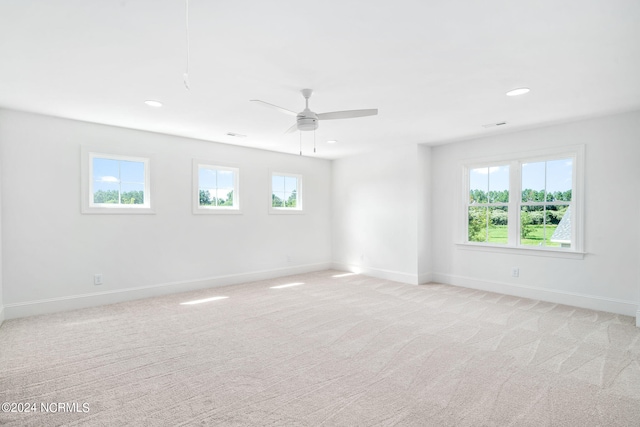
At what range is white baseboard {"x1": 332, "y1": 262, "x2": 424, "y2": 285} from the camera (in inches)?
235

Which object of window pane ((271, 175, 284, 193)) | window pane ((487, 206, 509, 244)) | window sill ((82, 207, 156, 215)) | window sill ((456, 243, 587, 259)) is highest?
window pane ((271, 175, 284, 193))

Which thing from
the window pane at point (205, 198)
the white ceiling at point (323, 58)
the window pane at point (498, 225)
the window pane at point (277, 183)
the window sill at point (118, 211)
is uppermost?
the white ceiling at point (323, 58)

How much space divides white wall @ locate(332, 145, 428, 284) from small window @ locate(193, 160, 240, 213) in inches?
95.0

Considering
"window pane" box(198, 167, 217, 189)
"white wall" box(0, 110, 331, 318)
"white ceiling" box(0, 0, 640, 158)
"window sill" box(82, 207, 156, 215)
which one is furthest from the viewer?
"window pane" box(198, 167, 217, 189)

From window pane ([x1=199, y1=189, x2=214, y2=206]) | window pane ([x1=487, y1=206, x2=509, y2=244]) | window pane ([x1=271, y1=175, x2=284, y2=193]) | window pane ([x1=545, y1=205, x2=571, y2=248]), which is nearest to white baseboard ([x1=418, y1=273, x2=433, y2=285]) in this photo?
window pane ([x1=487, y1=206, x2=509, y2=244])

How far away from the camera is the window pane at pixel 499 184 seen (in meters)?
5.30

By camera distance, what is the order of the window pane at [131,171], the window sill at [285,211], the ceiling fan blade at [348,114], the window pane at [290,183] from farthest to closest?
the window pane at [290,183] → the window sill at [285,211] → the window pane at [131,171] → the ceiling fan blade at [348,114]

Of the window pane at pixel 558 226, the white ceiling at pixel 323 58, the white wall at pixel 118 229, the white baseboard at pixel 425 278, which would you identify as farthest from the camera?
the white baseboard at pixel 425 278

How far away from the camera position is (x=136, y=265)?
4914 mm

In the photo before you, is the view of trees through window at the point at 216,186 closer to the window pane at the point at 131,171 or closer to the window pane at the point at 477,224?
the window pane at the point at 131,171

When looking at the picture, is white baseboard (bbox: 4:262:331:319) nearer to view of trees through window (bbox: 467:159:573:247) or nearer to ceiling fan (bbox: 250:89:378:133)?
ceiling fan (bbox: 250:89:378:133)

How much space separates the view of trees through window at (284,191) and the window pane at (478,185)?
343 centimetres

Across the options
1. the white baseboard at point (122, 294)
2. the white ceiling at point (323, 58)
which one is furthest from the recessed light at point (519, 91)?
the white baseboard at point (122, 294)

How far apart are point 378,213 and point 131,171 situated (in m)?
4.38
